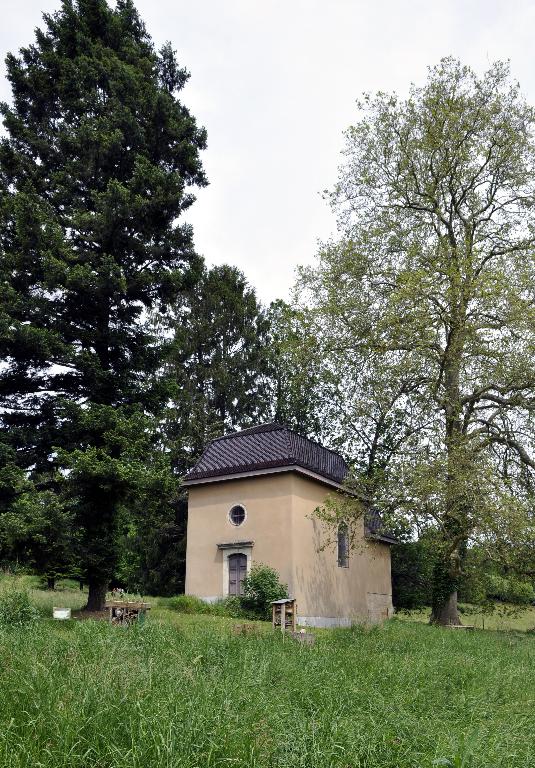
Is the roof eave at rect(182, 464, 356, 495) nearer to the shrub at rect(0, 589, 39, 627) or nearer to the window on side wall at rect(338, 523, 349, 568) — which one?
the window on side wall at rect(338, 523, 349, 568)

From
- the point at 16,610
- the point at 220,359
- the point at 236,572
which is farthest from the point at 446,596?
the point at 220,359

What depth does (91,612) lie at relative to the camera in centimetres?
1694

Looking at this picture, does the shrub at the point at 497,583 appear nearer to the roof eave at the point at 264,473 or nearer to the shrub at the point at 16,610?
the roof eave at the point at 264,473

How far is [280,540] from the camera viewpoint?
21406 millimetres

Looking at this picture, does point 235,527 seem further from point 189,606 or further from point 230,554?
point 189,606

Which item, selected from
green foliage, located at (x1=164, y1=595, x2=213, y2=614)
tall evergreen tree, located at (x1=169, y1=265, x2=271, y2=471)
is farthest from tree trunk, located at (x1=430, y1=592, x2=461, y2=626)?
tall evergreen tree, located at (x1=169, y1=265, x2=271, y2=471)

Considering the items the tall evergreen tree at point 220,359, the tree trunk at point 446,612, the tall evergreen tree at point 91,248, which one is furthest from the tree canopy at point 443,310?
the tall evergreen tree at point 220,359

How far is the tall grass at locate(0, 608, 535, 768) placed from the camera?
4.32m

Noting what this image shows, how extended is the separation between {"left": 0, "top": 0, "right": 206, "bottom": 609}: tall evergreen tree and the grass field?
8592 mm

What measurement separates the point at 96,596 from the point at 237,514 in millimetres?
6557

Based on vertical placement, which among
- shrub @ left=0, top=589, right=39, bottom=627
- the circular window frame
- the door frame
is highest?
the circular window frame

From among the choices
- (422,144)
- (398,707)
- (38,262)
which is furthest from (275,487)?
(398,707)

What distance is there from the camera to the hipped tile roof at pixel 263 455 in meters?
22.4

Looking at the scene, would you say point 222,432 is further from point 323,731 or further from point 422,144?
point 323,731
